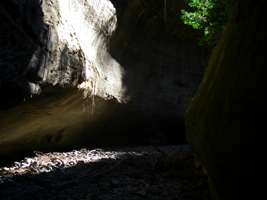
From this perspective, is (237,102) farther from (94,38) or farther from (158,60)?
(158,60)

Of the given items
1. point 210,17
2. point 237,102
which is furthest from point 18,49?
point 210,17

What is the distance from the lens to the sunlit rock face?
5477 mm

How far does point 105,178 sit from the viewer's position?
5945mm

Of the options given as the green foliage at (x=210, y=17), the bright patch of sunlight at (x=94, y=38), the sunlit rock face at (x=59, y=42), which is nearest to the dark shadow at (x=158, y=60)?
the bright patch of sunlight at (x=94, y=38)

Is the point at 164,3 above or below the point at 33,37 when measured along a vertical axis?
above

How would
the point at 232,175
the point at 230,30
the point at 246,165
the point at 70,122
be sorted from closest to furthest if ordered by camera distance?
the point at 246,165 → the point at 232,175 → the point at 230,30 → the point at 70,122

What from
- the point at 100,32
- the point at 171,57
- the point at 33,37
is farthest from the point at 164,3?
the point at 33,37

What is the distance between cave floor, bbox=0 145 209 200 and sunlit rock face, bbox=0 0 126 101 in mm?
1577

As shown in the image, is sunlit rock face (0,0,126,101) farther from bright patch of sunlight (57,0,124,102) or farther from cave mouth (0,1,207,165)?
cave mouth (0,1,207,165)

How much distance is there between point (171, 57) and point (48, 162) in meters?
6.52

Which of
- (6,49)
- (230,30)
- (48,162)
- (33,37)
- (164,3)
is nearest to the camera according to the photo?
(230,30)

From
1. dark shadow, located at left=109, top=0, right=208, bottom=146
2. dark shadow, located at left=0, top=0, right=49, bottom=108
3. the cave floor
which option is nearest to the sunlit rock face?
dark shadow, located at left=0, top=0, right=49, bottom=108

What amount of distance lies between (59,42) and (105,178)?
260cm

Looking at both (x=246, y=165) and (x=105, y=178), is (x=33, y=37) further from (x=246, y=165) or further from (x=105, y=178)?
(x=246, y=165)
